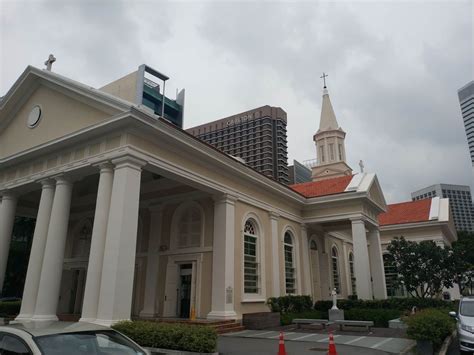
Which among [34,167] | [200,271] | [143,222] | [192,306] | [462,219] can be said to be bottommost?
[192,306]

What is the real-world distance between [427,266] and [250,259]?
9.89 m

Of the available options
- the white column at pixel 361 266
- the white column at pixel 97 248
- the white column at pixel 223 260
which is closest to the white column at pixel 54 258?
the white column at pixel 97 248

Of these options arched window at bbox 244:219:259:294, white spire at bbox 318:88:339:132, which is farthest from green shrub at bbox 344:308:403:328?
white spire at bbox 318:88:339:132

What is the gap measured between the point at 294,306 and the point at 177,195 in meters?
8.48

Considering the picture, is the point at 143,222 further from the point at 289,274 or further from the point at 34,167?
the point at 289,274

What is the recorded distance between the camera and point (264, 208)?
2042cm

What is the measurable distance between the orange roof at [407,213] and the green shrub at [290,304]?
15.2m

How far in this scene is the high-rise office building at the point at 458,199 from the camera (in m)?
88.1

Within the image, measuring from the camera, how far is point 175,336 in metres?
9.61

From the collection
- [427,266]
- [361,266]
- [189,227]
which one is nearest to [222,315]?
[189,227]

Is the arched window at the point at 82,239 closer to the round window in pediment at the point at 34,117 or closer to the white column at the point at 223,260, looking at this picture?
the round window in pediment at the point at 34,117

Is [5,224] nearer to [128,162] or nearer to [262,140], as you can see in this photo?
[128,162]

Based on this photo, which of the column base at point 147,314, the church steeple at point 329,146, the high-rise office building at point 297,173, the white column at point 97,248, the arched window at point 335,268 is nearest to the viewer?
the white column at point 97,248

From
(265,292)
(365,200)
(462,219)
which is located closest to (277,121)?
(462,219)
